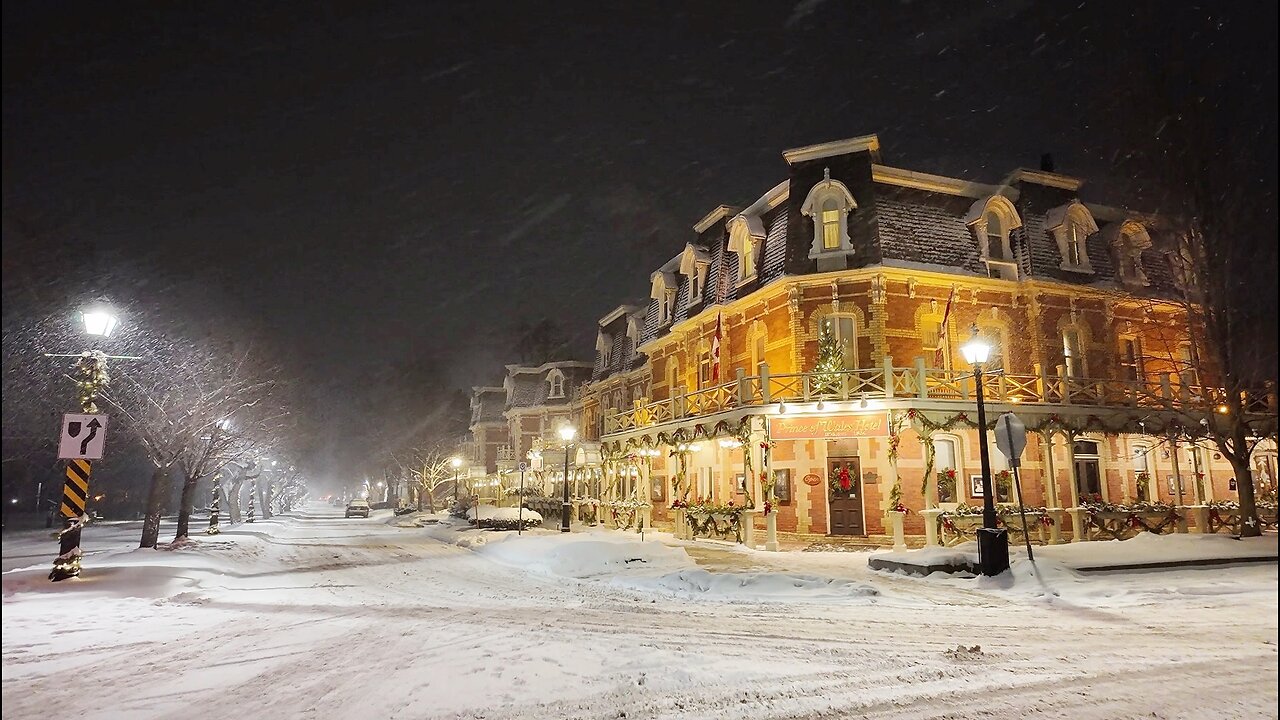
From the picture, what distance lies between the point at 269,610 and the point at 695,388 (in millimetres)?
19257

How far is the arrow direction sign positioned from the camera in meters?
11.9

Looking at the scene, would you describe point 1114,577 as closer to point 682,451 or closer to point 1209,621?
point 1209,621

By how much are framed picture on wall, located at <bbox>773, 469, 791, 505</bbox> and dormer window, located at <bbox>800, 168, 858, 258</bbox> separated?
7197 mm

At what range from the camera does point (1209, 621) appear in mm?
9055

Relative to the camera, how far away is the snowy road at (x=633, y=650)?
593 centimetres

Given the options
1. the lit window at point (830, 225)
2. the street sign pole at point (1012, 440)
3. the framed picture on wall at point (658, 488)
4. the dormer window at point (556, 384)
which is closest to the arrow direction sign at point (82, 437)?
the street sign pole at point (1012, 440)

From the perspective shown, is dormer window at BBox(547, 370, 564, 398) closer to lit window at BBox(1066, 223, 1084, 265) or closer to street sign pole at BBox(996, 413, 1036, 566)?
lit window at BBox(1066, 223, 1084, 265)

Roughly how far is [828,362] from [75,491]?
715 inches

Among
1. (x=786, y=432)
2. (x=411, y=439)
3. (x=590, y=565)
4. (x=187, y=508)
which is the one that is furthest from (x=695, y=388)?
(x=411, y=439)

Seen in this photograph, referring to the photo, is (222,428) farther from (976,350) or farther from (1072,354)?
(1072,354)

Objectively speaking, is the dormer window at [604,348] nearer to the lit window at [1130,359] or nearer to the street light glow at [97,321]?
the lit window at [1130,359]

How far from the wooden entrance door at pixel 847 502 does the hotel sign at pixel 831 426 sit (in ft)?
6.65

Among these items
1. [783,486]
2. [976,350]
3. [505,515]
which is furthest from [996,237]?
[505,515]

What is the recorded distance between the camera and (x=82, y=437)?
12102mm
